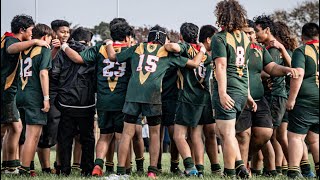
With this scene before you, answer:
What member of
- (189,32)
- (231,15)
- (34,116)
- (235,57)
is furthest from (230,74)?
(34,116)

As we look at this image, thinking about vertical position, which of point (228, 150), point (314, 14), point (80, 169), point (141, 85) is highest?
point (314, 14)

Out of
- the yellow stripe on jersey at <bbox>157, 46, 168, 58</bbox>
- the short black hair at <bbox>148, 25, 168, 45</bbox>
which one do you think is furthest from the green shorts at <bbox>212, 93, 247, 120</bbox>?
the short black hair at <bbox>148, 25, 168, 45</bbox>

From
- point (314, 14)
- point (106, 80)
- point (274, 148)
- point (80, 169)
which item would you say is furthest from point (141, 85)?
point (314, 14)

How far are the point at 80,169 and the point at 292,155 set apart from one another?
10.8 feet

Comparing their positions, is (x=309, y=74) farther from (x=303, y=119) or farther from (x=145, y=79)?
(x=145, y=79)

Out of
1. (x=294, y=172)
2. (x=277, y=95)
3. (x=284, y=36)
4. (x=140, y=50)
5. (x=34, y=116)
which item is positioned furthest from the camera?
(x=284, y=36)

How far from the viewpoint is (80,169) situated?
991 centimetres

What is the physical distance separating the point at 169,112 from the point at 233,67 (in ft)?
7.04

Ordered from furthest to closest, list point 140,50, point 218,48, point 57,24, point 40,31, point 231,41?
point 57,24 → point 40,31 → point 140,50 → point 231,41 → point 218,48

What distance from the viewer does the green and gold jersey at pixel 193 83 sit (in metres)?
9.30

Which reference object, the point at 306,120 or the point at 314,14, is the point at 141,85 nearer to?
the point at 306,120

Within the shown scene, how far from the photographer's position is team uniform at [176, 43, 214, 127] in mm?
9234

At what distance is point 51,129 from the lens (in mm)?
9820

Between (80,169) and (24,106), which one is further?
(80,169)
